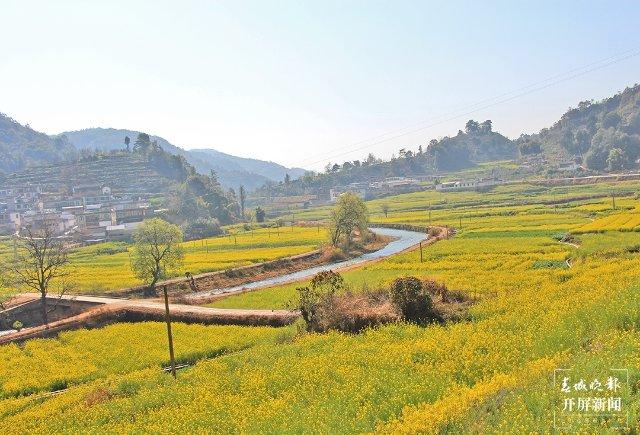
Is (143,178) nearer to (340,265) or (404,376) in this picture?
(340,265)

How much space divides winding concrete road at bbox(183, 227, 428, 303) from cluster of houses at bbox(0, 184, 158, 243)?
53502 millimetres

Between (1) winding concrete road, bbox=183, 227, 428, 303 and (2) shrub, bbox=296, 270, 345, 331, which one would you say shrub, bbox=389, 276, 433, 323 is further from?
(1) winding concrete road, bbox=183, 227, 428, 303

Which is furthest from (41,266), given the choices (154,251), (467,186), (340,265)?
(467,186)

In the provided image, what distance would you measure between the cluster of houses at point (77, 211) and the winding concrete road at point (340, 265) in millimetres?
53502

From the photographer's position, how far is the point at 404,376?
50.5 ft

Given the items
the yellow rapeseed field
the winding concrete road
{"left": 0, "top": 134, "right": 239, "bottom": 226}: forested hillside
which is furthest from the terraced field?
{"left": 0, "top": 134, "right": 239, "bottom": 226}: forested hillside

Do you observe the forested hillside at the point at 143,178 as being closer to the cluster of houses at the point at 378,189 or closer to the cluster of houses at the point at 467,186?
the cluster of houses at the point at 378,189

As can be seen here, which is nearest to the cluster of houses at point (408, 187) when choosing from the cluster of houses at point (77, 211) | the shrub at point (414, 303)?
the cluster of houses at point (77, 211)

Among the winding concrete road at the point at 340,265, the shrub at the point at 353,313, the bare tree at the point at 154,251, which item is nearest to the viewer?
the shrub at the point at 353,313

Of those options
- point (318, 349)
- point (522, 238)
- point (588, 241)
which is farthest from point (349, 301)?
point (522, 238)

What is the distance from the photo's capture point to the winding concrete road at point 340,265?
48.4m

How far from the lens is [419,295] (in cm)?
2561

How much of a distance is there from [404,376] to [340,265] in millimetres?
45987

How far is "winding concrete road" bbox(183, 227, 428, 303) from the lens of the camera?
48.4 meters
